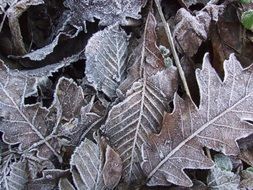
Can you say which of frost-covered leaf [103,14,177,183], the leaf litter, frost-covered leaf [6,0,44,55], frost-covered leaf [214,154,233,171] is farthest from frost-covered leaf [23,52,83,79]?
frost-covered leaf [214,154,233,171]

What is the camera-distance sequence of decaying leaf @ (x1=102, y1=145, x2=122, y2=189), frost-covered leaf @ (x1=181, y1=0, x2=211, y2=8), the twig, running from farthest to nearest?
frost-covered leaf @ (x1=181, y1=0, x2=211, y2=8) < the twig < decaying leaf @ (x1=102, y1=145, x2=122, y2=189)

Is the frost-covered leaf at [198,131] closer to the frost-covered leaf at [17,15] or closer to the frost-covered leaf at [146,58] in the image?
the frost-covered leaf at [146,58]

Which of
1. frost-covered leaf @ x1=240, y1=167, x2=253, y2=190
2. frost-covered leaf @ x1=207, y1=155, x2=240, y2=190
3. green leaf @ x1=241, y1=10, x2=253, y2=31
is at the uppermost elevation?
green leaf @ x1=241, y1=10, x2=253, y2=31

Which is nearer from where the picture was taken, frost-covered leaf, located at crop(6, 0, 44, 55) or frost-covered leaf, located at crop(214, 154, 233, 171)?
frost-covered leaf, located at crop(214, 154, 233, 171)

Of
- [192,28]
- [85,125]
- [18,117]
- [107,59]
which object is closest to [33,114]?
[18,117]

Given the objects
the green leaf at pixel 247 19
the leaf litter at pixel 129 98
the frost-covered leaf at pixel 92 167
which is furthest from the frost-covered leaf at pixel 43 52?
the green leaf at pixel 247 19

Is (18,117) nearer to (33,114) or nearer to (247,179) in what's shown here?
(33,114)

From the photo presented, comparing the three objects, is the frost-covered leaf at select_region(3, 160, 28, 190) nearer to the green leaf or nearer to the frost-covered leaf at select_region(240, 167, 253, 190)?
the frost-covered leaf at select_region(240, 167, 253, 190)

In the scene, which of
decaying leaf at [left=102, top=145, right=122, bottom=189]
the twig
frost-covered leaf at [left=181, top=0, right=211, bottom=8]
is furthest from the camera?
frost-covered leaf at [left=181, top=0, right=211, bottom=8]

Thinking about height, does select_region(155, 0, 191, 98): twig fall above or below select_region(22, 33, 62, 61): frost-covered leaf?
below
